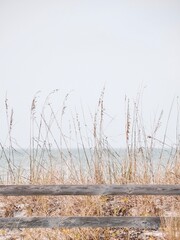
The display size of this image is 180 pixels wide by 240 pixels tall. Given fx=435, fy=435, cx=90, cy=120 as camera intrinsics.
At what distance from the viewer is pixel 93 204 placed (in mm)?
5160

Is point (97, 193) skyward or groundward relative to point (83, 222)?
skyward

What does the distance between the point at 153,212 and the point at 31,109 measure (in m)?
2.08

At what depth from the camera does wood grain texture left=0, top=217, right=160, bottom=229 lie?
4.50m

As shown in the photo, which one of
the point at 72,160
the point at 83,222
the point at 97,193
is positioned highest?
the point at 72,160

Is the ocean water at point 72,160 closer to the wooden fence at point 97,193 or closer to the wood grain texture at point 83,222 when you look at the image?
the wooden fence at point 97,193

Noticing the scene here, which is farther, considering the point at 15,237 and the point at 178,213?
the point at 15,237

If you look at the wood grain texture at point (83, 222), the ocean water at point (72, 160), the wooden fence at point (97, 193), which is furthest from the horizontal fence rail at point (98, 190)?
the ocean water at point (72, 160)

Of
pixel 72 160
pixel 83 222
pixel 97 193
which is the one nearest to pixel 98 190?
pixel 97 193

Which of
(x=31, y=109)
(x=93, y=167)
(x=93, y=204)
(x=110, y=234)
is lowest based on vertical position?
(x=110, y=234)

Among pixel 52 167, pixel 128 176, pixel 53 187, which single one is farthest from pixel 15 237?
pixel 128 176

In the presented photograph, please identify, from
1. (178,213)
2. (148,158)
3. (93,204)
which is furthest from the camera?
(148,158)

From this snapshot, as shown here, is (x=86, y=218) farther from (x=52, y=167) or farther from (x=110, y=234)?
(x=52, y=167)

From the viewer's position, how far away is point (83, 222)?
4.51 m

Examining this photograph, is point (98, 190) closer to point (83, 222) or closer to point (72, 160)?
point (83, 222)
